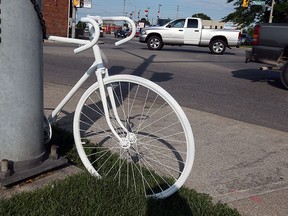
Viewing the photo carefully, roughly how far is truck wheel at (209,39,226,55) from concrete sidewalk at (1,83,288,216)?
1756 cm

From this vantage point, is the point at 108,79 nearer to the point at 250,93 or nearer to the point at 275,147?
the point at 275,147

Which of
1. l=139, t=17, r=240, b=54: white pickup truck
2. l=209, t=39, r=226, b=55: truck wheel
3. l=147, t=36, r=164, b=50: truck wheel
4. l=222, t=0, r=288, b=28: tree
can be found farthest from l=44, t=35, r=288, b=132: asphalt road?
l=222, t=0, r=288, b=28: tree

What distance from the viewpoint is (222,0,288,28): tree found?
186 feet

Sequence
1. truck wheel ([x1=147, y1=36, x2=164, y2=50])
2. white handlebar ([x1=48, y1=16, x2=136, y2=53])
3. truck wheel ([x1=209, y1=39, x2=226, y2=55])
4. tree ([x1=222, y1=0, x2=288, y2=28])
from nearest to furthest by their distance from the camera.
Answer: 1. white handlebar ([x1=48, y1=16, x2=136, y2=53])
2. truck wheel ([x1=147, y1=36, x2=164, y2=50])
3. truck wheel ([x1=209, y1=39, x2=226, y2=55])
4. tree ([x1=222, y1=0, x2=288, y2=28])

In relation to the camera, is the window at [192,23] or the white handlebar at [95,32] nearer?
the white handlebar at [95,32]

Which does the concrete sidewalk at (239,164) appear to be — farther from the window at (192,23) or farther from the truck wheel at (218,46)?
the truck wheel at (218,46)

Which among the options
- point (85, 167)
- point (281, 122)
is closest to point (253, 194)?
point (85, 167)

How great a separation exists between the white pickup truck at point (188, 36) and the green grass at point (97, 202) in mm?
19608

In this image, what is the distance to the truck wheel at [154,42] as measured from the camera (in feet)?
72.6

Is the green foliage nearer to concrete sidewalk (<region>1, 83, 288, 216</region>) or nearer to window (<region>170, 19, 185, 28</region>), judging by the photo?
concrete sidewalk (<region>1, 83, 288, 216</region>)

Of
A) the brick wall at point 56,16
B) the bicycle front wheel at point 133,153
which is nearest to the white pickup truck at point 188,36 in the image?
the brick wall at point 56,16

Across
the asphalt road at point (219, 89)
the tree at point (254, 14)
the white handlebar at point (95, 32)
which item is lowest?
the asphalt road at point (219, 89)

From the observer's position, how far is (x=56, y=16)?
3206cm

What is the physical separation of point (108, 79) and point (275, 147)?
2.79 metres
